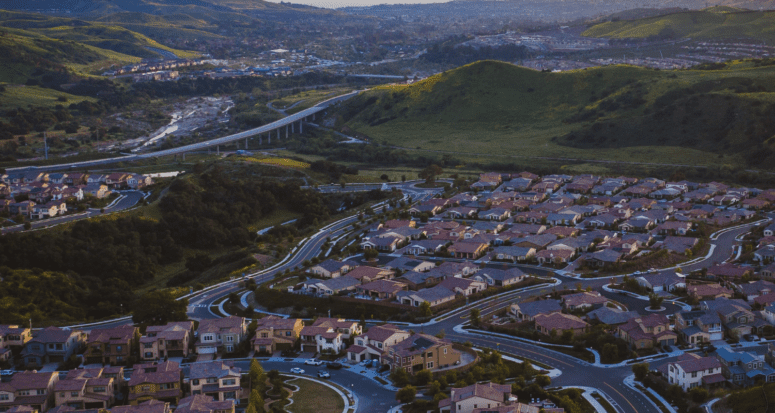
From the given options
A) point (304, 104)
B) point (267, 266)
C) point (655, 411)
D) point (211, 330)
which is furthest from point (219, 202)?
point (304, 104)

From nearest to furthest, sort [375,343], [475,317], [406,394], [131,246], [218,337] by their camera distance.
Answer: [406,394]
[375,343]
[218,337]
[475,317]
[131,246]

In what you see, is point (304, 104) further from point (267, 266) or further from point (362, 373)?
point (362, 373)

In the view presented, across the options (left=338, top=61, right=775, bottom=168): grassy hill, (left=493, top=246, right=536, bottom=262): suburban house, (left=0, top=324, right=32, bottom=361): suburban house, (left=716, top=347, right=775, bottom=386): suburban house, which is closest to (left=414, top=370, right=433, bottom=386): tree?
(left=716, top=347, right=775, bottom=386): suburban house

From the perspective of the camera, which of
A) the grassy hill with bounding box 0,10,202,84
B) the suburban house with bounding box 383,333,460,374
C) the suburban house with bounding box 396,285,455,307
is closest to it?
the suburban house with bounding box 383,333,460,374

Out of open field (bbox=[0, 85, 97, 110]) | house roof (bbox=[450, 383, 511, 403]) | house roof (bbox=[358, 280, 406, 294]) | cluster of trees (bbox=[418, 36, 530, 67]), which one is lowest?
house roof (bbox=[358, 280, 406, 294])

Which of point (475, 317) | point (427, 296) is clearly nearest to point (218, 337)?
point (427, 296)

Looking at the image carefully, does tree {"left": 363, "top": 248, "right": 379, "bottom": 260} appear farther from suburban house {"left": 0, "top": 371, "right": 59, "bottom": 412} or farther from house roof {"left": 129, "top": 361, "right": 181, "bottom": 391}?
suburban house {"left": 0, "top": 371, "right": 59, "bottom": 412}

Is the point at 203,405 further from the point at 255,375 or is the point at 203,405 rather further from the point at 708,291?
the point at 708,291
